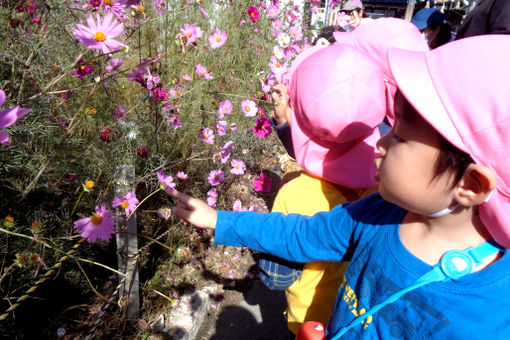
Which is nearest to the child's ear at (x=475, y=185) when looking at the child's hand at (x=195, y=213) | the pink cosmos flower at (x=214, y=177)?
the child's hand at (x=195, y=213)

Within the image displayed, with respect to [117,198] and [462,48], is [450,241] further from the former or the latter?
[117,198]

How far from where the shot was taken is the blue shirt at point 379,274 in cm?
65

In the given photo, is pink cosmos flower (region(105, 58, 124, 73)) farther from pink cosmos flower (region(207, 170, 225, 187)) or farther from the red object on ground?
the red object on ground

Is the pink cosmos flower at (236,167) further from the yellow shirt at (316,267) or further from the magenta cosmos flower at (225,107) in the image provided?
the yellow shirt at (316,267)

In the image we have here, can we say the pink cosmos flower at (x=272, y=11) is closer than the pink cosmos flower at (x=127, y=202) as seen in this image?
No

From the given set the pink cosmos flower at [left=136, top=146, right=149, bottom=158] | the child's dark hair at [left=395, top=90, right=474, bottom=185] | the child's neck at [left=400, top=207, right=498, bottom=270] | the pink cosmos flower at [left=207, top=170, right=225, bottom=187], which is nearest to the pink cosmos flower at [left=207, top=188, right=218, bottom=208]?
the pink cosmos flower at [left=207, top=170, right=225, bottom=187]

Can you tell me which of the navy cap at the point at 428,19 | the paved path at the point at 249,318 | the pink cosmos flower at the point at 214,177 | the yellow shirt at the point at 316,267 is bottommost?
the paved path at the point at 249,318

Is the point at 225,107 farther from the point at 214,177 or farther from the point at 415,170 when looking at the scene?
the point at 415,170

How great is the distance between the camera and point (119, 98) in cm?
181

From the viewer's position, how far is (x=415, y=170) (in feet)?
2.19

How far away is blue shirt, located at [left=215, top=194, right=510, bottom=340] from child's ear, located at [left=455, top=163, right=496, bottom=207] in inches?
6.5

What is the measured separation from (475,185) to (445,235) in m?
0.17

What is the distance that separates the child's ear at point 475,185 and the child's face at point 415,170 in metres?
0.02

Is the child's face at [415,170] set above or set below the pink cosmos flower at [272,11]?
above
